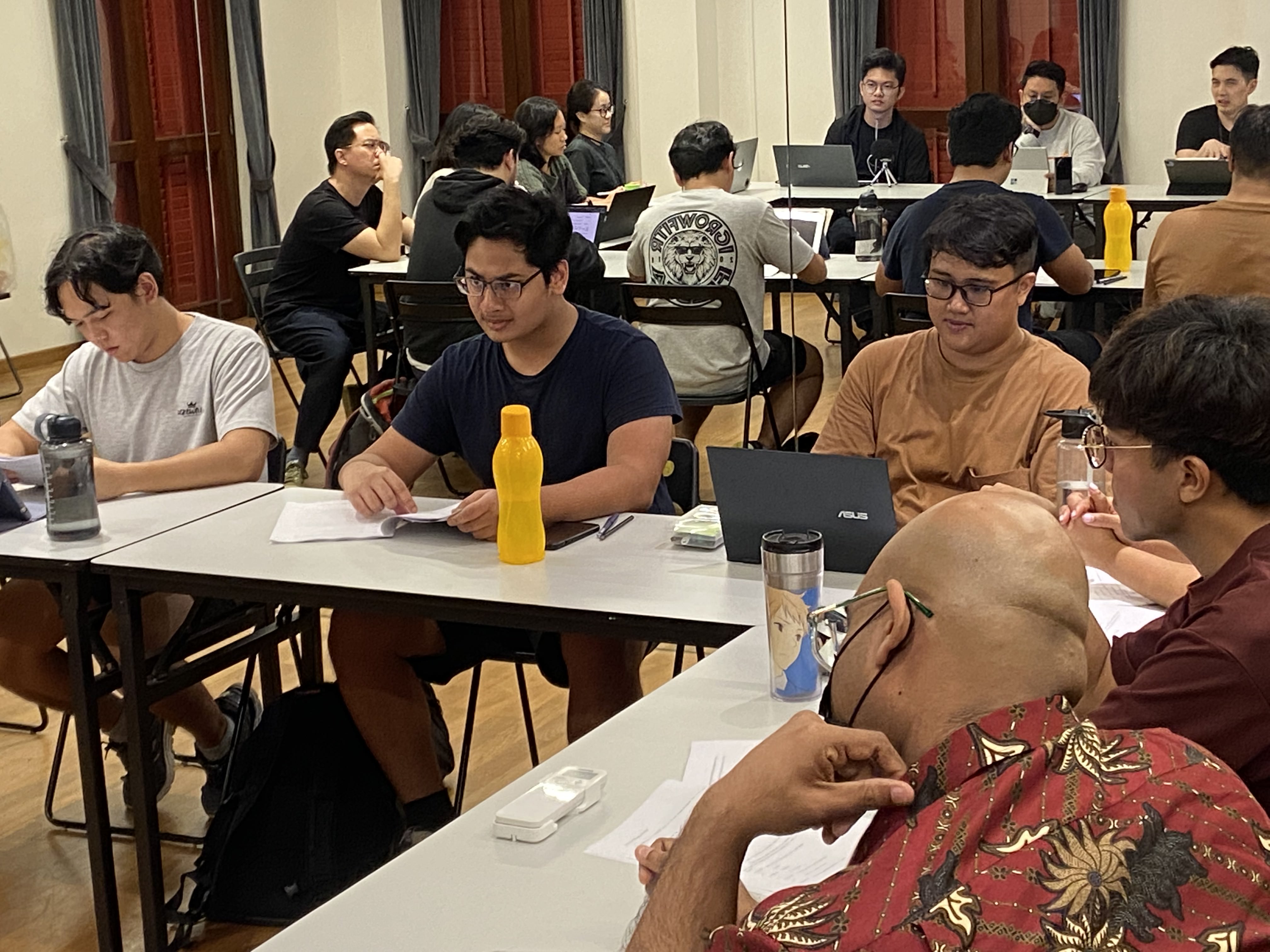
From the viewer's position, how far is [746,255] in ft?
15.9

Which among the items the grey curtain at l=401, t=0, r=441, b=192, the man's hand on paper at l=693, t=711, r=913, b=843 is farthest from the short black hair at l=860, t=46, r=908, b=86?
the man's hand on paper at l=693, t=711, r=913, b=843

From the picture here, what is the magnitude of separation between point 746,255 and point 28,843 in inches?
105

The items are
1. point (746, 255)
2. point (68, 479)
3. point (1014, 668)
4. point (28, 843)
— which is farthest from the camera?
point (746, 255)

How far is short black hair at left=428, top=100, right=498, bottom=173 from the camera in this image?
5227 millimetres

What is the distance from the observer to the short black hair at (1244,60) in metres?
4.64

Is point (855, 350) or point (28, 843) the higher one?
point (855, 350)

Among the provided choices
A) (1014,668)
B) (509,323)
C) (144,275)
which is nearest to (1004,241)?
(509,323)

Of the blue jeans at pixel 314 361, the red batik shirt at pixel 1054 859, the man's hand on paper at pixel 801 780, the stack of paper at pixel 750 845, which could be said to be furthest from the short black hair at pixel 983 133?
the red batik shirt at pixel 1054 859

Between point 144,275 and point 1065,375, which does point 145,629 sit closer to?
point 144,275

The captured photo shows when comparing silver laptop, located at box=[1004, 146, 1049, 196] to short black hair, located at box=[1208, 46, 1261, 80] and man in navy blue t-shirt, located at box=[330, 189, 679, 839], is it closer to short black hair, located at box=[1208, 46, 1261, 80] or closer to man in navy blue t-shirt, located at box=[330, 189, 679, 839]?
short black hair, located at box=[1208, 46, 1261, 80]

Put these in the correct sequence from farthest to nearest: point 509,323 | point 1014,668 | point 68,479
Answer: point 509,323 < point 68,479 < point 1014,668

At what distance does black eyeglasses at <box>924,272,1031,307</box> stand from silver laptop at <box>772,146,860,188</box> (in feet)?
7.73

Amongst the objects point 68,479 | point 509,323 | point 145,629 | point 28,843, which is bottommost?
point 28,843

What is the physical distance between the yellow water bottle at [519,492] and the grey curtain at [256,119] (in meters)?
3.37
